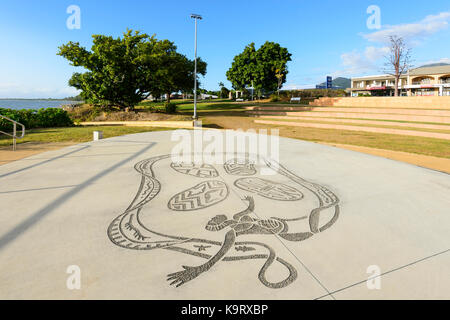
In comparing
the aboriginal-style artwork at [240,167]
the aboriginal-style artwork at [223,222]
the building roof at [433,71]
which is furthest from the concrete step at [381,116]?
the building roof at [433,71]

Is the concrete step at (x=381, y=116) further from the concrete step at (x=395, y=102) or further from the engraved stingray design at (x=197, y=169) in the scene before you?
the engraved stingray design at (x=197, y=169)

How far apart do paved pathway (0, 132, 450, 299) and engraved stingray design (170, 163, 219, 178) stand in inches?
2.9

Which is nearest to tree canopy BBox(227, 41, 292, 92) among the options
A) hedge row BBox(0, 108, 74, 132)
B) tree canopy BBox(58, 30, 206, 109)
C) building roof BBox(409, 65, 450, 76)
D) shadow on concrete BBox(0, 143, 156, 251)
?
tree canopy BBox(58, 30, 206, 109)

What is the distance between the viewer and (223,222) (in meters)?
3.06

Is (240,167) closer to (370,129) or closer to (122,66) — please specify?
(370,129)

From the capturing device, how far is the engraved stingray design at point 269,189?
12.9ft

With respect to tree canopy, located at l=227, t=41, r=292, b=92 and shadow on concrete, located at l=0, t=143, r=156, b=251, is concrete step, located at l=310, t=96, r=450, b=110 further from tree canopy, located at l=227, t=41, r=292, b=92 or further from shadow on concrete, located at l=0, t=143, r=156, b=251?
shadow on concrete, located at l=0, t=143, r=156, b=251

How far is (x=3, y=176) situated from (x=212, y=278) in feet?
17.5

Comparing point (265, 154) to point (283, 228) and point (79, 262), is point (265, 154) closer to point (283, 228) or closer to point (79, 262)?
point (283, 228)

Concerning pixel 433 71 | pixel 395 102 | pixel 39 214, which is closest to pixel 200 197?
pixel 39 214
